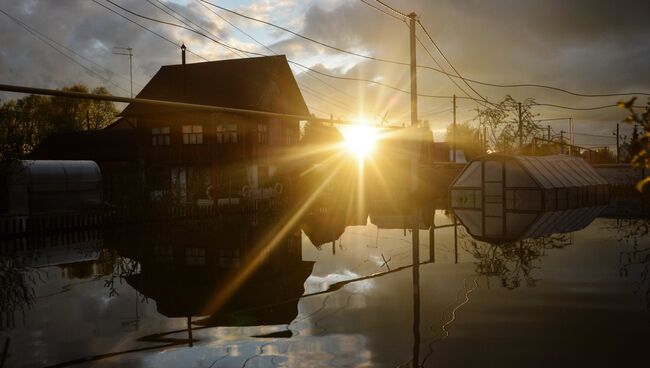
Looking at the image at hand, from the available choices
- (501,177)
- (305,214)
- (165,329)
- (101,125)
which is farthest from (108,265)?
(101,125)

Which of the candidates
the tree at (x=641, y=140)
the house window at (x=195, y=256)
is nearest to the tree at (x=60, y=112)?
the house window at (x=195, y=256)

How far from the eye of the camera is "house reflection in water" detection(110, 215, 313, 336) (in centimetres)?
868

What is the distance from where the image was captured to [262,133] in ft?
129

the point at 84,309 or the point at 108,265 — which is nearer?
the point at 84,309

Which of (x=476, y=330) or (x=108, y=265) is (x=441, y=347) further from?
(x=108, y=265)

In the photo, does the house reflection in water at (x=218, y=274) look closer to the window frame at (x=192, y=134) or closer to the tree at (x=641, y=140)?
the tree at (x=641, y=140)

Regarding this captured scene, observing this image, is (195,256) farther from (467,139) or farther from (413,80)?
(467,139)

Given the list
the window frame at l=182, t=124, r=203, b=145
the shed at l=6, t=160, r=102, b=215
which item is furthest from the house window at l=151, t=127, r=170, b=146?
the shed at l=6, t=160, r=102, b=215

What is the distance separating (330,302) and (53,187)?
23.6m

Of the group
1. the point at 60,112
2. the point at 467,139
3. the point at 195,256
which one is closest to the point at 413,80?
the point at 195,256

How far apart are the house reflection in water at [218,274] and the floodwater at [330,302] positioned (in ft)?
0.19

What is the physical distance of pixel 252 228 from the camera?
2128 centimetres

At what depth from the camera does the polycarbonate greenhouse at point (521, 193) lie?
2236 cm

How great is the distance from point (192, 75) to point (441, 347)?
39.2 m
